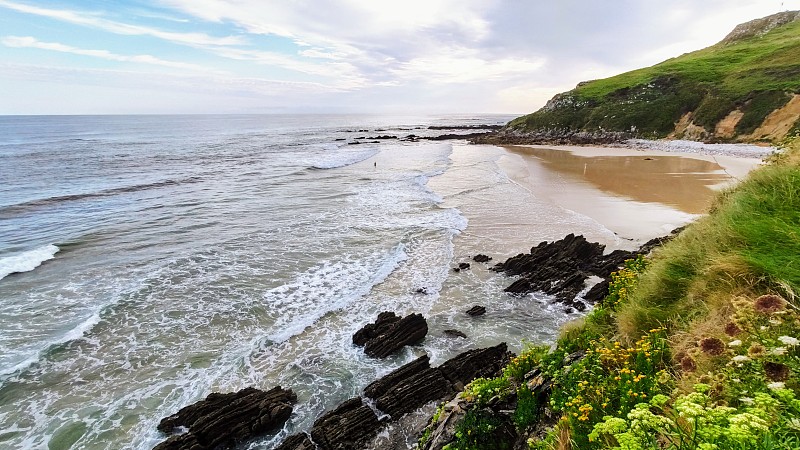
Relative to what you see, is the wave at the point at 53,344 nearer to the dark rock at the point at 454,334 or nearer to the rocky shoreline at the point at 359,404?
the rocky shoreline at the point at 359,404

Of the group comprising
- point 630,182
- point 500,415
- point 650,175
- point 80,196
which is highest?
point 650,175

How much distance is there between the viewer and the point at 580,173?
41.1 meters

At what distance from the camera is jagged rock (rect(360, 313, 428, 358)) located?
11.8 meters

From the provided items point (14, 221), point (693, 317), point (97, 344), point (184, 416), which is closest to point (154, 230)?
point (14, 221)

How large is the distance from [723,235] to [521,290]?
33.4ft

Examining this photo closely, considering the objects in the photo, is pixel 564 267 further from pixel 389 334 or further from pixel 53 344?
pixel 53 344

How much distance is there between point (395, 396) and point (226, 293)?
9223 mm

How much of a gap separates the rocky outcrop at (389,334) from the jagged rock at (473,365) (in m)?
1.73

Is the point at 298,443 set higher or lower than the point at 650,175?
lower

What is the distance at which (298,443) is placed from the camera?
851 cm

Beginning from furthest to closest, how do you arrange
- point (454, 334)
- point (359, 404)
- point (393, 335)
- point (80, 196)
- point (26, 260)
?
point (80, 196) < point (26, 260) < point (454, 334) < point (393, 335) < point (359, 404)

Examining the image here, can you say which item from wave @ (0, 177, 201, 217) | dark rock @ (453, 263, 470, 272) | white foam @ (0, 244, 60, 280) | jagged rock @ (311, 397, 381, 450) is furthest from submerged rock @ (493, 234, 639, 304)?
wave @ (0, 177, 201, 217)

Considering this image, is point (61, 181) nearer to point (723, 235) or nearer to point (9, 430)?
point (9, 430)

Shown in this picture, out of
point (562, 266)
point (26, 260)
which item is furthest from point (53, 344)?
point (562, 266)
